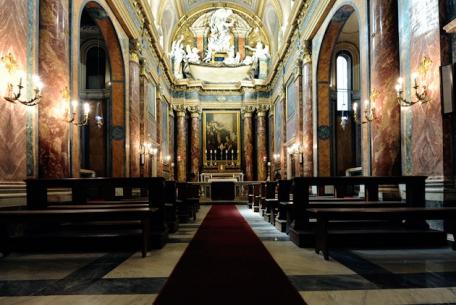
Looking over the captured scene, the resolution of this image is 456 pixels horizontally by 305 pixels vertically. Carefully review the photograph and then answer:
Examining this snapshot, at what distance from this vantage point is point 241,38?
28859 millimetres

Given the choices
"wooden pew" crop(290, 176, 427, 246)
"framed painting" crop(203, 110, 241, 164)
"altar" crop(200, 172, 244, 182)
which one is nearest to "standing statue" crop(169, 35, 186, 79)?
"framed painting" crop(203, 110, 241, 164)

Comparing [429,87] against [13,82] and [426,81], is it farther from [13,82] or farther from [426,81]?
[13,82]

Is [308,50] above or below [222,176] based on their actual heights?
above

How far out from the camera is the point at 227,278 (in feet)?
14.4

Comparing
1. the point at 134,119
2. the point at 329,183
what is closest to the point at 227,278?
the point at 329,183

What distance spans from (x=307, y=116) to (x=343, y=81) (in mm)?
3482

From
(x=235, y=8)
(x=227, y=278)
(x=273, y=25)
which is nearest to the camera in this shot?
(x=227, y=278)

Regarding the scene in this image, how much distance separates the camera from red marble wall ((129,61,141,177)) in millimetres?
15859

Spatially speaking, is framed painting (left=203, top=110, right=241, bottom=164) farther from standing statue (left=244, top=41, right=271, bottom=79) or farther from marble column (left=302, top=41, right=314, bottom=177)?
marble column (left=302, top=41, right=314, bottom=177)

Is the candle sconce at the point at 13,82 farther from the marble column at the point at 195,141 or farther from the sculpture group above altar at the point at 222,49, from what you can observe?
the sculpture group above altar at the point at 222,49

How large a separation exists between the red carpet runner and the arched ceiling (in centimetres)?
1772

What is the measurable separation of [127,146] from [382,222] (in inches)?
395

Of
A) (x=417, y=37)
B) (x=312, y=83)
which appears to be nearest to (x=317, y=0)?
(x=312, y=83)

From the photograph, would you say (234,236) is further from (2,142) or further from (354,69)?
(354,69)
